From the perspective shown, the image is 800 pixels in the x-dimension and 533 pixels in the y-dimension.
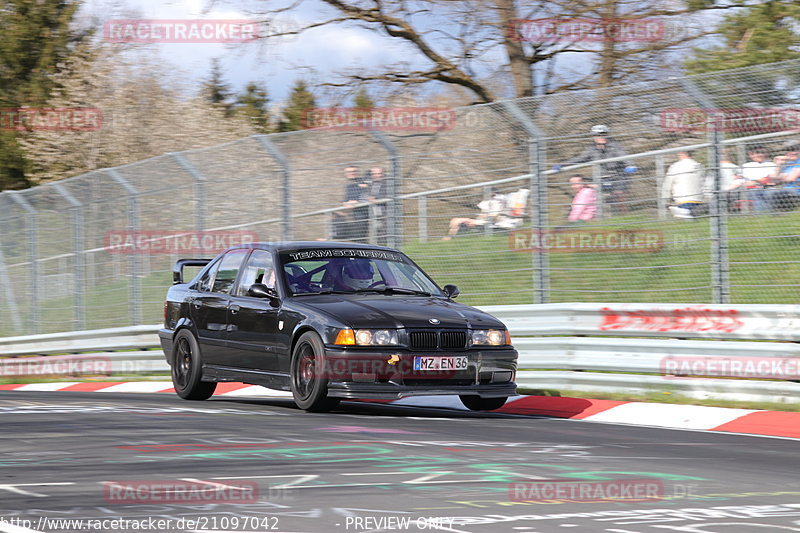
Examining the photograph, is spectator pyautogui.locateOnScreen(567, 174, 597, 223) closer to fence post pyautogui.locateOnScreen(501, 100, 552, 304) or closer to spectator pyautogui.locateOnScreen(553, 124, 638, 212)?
spectator pyautogui.locateOnScreen(553, 124, 638, 212)

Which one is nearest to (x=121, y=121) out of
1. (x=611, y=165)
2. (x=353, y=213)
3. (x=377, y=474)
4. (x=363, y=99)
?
(x=363, y=99)

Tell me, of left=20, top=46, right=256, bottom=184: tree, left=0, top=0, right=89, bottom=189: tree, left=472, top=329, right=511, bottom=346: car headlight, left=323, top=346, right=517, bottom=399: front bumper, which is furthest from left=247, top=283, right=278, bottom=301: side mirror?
left=0, top=0, right=89, bottom=189: tree

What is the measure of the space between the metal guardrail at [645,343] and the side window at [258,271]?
8.56ft

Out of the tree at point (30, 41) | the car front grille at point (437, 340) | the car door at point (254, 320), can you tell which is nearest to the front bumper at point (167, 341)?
the car door at point (254, 320)

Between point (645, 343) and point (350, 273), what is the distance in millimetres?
2767

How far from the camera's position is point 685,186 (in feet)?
38.5

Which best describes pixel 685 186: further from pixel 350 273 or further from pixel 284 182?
pixel 284 182

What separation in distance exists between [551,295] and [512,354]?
7.86ft

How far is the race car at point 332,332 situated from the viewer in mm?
9922

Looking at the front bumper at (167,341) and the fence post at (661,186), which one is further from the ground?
the fence post at (661,186)

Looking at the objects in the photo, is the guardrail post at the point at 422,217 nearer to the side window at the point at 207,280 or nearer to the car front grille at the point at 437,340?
the side window at the point at 207,280

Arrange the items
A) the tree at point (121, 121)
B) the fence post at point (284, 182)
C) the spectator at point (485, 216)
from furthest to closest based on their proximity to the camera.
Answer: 1. the tree at point (121, 121)
2. the fence post at point (284, 182)
3. the spectator at point (485, 216)

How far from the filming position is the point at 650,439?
863cm

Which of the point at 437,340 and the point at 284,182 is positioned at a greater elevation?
the point at 284,182
